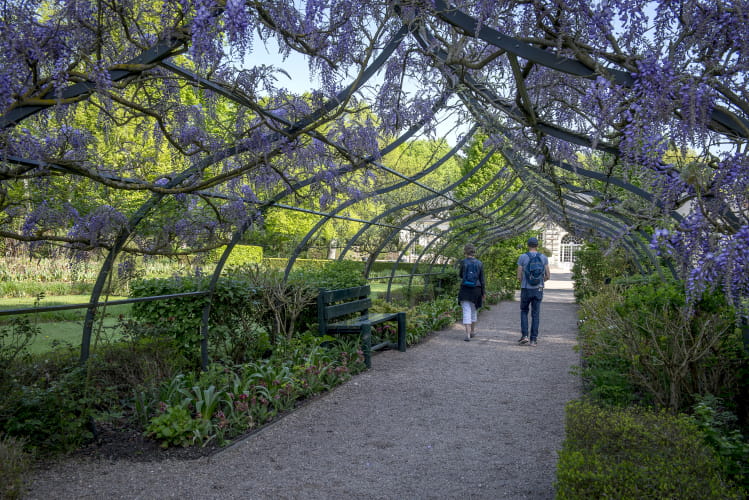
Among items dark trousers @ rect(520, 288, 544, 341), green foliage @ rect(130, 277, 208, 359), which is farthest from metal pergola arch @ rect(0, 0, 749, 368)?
dark trousers @ rect(520, 288, 544, 341)

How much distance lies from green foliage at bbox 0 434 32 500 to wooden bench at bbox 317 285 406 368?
3.98m

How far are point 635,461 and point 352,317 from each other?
6063mm

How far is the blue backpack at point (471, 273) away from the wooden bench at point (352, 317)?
1601 millimetres

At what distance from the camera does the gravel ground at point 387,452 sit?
3.60 meters

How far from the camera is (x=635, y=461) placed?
2.70m

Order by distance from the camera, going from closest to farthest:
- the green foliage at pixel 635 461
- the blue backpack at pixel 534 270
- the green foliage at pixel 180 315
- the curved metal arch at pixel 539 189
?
1. the green foliage at pixel 635 461
2. the green foliage at pixel 180 315
3. the curved metal arch at pixel 539 189
4. the blue backpack at pixel 534 270

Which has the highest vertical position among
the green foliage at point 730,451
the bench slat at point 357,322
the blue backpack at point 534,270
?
the blue backpack at point 534,270

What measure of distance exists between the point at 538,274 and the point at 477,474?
17.6ft

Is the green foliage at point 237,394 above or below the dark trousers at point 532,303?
below

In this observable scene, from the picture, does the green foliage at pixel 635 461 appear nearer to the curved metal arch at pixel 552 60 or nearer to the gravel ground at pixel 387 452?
the gravel ground at pixel 387 452

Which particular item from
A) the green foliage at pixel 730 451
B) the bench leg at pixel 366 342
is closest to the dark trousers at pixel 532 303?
the bench leg at pixel 366 342

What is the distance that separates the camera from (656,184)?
117 inches

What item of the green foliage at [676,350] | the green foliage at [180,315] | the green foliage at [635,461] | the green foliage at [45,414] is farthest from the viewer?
the green foliage at [180,315]

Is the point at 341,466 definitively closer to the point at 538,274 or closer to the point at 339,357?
the point at 339,357
